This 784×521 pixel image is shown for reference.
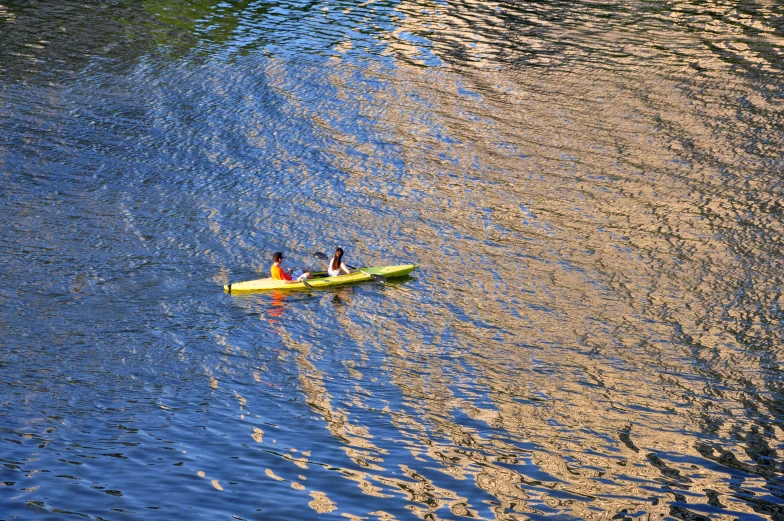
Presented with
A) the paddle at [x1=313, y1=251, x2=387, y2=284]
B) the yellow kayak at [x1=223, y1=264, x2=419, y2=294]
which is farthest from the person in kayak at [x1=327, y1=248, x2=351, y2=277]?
the paddle at [x1=313, y1=251, x2=387, y2=284]

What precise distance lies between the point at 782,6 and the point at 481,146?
25480 millimetres

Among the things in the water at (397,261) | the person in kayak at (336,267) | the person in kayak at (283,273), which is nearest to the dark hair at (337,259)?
the person in kayak at (336,267)

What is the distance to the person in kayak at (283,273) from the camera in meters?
23.8

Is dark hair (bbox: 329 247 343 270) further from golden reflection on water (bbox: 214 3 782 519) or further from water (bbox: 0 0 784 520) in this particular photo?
golden reflection on water (bbox: 214 3 782 519)

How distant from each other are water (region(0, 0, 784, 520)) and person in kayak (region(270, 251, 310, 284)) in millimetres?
750

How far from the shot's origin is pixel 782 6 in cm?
4938

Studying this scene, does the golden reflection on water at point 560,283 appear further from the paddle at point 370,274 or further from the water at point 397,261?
the paddle at point 370,274

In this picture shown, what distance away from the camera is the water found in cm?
1518

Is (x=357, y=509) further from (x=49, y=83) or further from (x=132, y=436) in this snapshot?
(x=49, y=83)

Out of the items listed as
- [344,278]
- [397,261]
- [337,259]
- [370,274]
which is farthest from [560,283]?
[337,259]

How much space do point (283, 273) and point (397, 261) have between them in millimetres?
3384

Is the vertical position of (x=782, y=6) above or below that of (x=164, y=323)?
above

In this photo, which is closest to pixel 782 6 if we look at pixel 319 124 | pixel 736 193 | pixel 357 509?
pixel 736 193

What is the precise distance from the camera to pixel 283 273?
24031 millimetres
